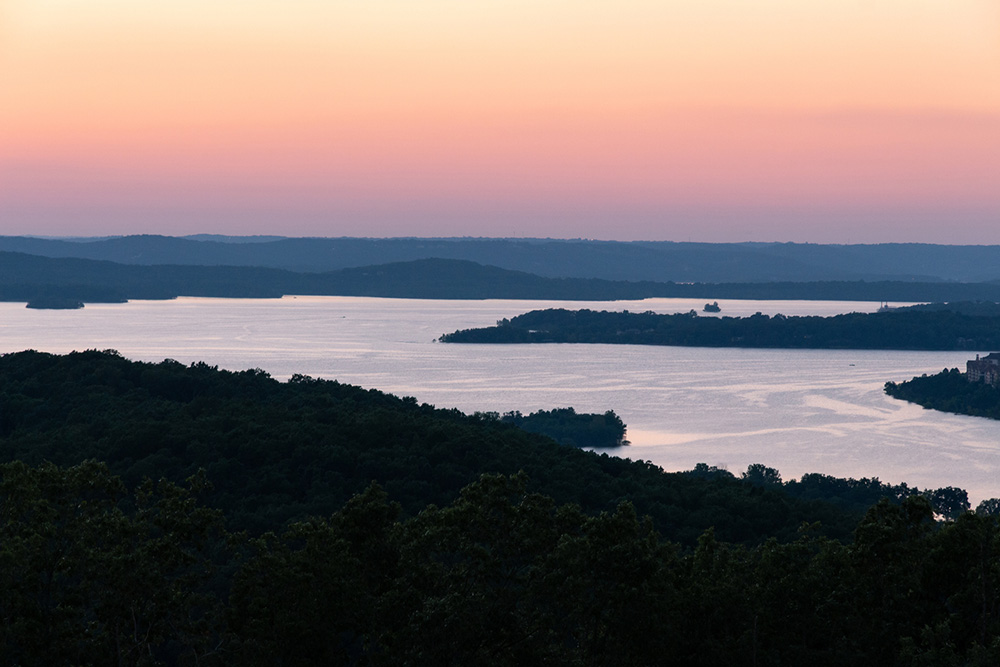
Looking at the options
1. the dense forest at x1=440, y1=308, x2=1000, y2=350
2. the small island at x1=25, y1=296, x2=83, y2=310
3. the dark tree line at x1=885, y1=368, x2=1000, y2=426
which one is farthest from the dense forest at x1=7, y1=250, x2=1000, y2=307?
the dark tree line at x1=885, y1=368, x2=1000, y2=426

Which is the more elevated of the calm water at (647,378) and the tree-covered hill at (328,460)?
the tree-covered hill at (328,460)

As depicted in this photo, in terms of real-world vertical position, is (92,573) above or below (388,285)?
below

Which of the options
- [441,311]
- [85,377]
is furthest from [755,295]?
[85,377]

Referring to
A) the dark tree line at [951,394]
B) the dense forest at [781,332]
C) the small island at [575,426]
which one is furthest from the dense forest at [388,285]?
the small island at [575,426]

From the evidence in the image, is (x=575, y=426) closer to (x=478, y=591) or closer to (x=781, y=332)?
(x=478, y=591)

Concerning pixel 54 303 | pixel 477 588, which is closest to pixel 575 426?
pixel 477 588

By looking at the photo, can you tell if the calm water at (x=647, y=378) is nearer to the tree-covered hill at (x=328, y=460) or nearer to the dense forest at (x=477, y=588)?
the tree-covered hill at (x=328, y=460)

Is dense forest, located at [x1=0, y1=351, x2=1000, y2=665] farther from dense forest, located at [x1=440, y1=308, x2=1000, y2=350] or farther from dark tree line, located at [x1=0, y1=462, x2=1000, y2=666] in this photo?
dense forest, located at [x1=440, y1=308, x2=1000, y2=350]
